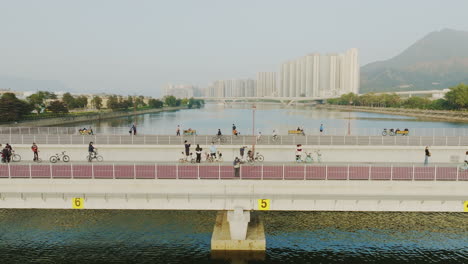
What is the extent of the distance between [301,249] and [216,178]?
7.31 metres

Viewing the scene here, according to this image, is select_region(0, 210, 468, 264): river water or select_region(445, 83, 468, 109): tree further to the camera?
select_region(445, 83, 468, 109): tree

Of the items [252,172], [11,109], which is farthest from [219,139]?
[11,109]

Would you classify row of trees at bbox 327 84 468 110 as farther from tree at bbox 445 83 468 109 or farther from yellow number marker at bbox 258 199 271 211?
yellow number marker at bbox 258 199 271 211

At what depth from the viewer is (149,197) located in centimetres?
1839

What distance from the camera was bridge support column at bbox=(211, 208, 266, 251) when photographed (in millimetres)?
18734

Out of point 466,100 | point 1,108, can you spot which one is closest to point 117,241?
point 1,108

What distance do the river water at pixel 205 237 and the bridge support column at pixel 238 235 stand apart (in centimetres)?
66

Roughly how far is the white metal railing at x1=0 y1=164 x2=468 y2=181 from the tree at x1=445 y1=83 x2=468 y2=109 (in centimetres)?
12708

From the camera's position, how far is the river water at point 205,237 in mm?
20672

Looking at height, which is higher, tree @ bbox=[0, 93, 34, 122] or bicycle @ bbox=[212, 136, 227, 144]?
tree @ bbox=[0, 93, 34, 122]

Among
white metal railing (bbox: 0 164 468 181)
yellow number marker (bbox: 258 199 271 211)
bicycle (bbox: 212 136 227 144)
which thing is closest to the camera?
yellow number marker (bbox: 258 199 271 211)

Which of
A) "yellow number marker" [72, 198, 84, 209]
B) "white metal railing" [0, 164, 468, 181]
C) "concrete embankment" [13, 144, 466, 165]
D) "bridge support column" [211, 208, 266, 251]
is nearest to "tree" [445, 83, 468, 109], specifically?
"concrete embankment" [13, 144, 466, 165]

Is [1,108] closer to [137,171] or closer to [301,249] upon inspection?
[137,171]

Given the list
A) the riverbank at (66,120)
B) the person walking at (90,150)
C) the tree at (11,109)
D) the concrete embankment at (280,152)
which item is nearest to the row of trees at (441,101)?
the concrete embankment at (280,152)
